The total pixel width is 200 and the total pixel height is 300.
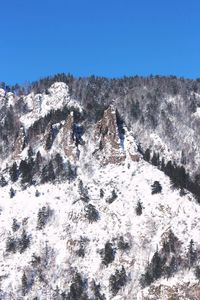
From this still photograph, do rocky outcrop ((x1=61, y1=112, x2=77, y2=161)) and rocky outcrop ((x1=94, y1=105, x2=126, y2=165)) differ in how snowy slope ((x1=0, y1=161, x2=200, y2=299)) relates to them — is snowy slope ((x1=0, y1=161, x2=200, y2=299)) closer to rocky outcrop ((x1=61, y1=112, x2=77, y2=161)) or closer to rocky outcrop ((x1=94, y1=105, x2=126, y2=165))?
rocky outcrop ((x1=94, y1=105, x2=126, y2=165))

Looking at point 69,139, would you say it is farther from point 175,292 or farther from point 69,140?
point 175,292

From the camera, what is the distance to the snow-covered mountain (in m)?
112

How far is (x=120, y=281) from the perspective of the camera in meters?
112

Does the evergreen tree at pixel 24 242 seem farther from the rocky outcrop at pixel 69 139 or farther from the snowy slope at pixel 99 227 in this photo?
the rocky outcrop at pixel 69 139

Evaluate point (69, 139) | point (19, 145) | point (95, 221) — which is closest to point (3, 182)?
point (19, 145)

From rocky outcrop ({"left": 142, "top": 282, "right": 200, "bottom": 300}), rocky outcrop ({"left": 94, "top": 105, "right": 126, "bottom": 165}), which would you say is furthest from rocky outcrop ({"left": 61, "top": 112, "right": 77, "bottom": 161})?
rocky outcrop ({"left": 142, "top": 282, "right": 200, "bottom": 300})

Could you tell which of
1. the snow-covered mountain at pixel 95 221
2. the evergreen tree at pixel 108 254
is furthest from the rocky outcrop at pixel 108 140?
the evergreen tree at pixel 108 254

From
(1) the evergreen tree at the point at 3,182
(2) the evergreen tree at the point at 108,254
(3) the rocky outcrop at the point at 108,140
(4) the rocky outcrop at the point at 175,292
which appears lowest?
(4) the rocky outcrop at the point at 175,292

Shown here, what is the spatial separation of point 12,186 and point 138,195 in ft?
118

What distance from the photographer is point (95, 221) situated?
127 metres

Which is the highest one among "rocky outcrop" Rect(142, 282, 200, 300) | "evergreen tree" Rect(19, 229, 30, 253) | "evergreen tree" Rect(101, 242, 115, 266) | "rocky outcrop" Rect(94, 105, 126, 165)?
"rocky outcrop" Rect(94, 105, 126, 165)

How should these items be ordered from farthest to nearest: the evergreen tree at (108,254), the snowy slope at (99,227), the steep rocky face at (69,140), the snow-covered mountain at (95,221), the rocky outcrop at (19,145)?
the rocky outcrop at (19,145), the steep rocky face at (69,140), the evergreen tree at (108,254), the snowy slope at (99,227), the snow-covered mountain at (95,221)

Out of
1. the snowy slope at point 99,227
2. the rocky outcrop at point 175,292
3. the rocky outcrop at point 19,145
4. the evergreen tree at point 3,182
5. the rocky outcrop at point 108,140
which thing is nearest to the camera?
the rocky outcrop at point 175,292

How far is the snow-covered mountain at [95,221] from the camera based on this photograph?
111562 mm
